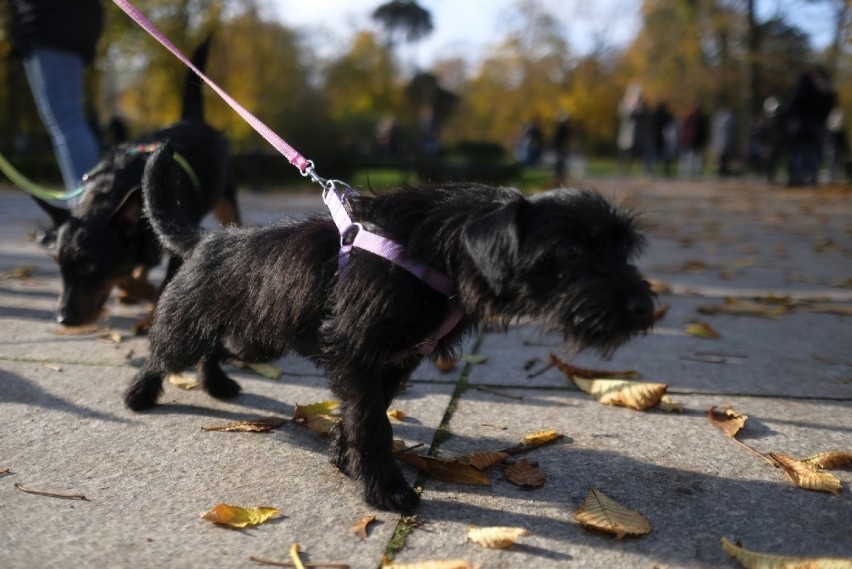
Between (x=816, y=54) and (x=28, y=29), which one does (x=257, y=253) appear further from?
(x=816, y=54)

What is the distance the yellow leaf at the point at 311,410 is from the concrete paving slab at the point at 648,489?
1.77 ft

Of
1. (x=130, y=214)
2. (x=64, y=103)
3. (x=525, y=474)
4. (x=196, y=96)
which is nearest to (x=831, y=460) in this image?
(x=525, y=474)

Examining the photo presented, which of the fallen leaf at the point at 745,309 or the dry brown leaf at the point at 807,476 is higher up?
the fallen leaf at the point at 745,309

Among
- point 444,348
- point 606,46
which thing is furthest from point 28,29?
point 606,46

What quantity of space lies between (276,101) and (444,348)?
103ft

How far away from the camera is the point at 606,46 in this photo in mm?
51562

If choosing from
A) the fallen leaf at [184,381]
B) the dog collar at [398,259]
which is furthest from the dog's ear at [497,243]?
the fallen leaf at [184,381]

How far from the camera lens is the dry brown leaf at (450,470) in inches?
99.1

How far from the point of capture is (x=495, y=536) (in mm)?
2084

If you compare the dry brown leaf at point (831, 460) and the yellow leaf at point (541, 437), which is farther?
the yellow leaf at point (541, 437)

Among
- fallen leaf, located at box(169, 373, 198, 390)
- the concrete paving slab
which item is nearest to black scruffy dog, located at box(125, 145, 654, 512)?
the concrete paving slab

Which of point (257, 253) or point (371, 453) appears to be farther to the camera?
point (257, 253)

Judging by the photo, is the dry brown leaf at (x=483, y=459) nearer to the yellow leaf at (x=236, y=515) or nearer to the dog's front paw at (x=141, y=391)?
the yellow leaf at (x=236, y=515)

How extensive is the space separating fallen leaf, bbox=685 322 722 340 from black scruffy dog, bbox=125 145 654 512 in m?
2.23
